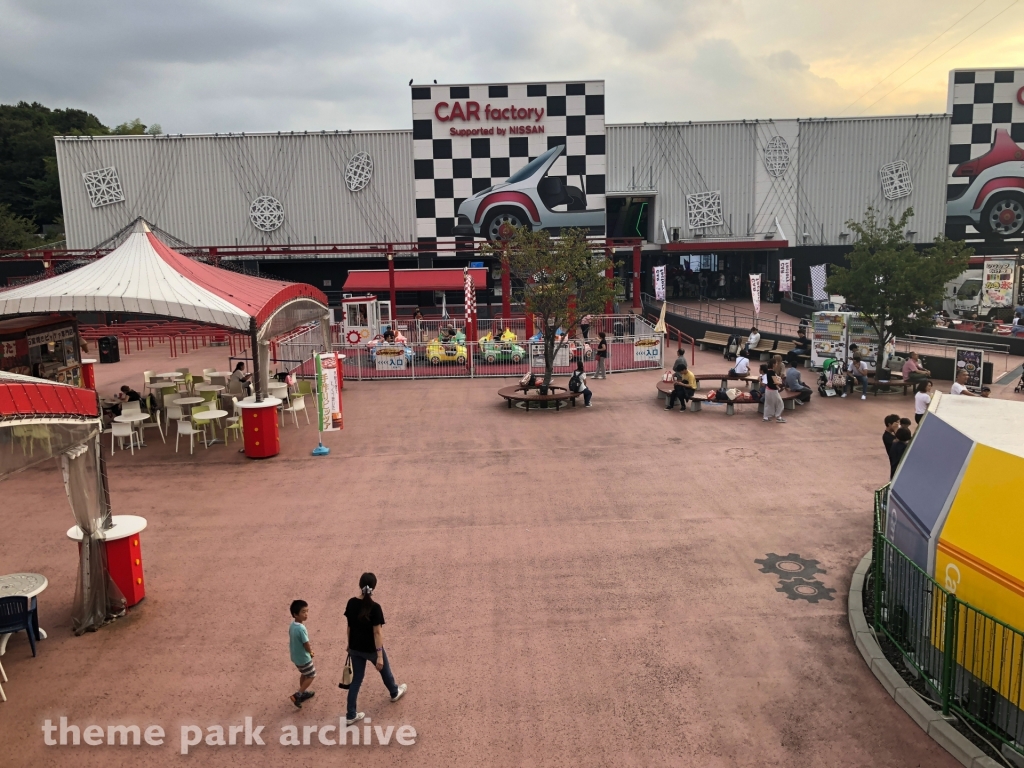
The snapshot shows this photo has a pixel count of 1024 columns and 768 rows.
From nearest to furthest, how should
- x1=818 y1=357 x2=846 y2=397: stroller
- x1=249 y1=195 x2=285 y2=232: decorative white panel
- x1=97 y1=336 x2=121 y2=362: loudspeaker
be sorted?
x1=818 y1=357 x2=846 y2=397: stroller → x1=97 y1=336 x2=121 y2=362: loudspeaker → x1=249 y1=195 x2=285 y2=232: decorative white panel

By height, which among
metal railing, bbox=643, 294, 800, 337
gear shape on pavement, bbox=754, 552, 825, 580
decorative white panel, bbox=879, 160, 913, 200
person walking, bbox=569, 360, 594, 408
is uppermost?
decorative white panel, bbox=879, 160, 913, 200

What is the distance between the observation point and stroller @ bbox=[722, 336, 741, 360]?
2488 centimetres

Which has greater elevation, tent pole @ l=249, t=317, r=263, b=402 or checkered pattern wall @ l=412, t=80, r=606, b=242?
checkered pattern wall @ l=412, t=80, r=606, b=242

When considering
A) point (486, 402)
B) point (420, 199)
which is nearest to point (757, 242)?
point (420, 199)

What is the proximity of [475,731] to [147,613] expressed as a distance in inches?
161

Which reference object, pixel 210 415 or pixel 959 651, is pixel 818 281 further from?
pixel 959 651

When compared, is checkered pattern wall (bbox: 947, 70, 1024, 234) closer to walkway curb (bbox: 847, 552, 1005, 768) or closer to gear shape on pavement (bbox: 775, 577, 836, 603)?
gear shape on pavement (bbox: 775, 577, 836, 603)

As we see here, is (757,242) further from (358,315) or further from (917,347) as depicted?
(358,315)

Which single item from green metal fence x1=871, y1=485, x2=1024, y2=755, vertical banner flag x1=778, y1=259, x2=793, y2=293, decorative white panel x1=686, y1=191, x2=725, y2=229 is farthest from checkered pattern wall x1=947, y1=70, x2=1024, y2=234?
green metal fence x1=871, y1=485, x2=1024, y2=755

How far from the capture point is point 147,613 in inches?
316

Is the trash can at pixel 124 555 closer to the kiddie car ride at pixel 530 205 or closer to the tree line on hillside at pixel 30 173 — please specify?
the kiddie car ride at pixel 530 205

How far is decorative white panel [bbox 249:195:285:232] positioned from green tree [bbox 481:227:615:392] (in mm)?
17884

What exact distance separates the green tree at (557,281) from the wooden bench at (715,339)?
722 centimetres

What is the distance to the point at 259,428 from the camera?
13891 millimetres
